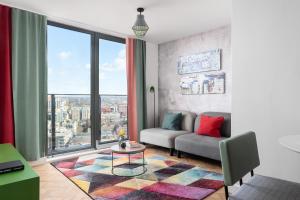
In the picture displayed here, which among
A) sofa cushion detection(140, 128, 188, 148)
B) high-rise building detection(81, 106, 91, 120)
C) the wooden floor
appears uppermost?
high-rise building detection(81, 106, 91, 120)

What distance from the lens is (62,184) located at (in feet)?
8.63

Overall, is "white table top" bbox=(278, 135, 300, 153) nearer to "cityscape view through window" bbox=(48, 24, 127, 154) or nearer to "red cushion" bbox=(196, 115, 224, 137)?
"red cushion" bbox=(196, 115, 224, 137)

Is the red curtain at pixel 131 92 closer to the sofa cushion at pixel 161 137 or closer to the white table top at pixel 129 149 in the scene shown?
the sofa cushion at pixel 161 137

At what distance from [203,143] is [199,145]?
0.08 meters

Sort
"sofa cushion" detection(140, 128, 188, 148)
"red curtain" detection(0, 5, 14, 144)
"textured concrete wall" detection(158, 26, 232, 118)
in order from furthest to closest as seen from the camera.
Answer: "textured concrete wall" detection(158, 26, 232, 118) < "sofa cushion" detection(140, 128, 188, 148) < "red curtain" detection(0, 5, 14, 144)

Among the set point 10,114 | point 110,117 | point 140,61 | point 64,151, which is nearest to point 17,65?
point 10,114

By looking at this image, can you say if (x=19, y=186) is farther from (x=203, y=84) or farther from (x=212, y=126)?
(x=203, y=84)

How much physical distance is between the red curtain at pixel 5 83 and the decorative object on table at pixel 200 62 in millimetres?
3317

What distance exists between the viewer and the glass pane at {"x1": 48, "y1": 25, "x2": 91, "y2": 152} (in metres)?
3.92

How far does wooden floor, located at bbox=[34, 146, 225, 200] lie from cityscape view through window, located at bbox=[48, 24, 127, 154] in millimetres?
847

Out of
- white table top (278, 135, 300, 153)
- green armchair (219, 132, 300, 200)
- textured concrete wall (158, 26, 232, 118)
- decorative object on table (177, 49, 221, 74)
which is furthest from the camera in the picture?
decorative object on table (177, 49, 221, 74)

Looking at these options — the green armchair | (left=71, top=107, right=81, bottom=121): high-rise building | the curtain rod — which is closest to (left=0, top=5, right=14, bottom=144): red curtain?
the curtain rod

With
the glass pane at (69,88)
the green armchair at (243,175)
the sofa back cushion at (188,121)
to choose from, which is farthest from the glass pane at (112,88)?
the green armchair at (243,175)

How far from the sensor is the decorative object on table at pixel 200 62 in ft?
13.6
